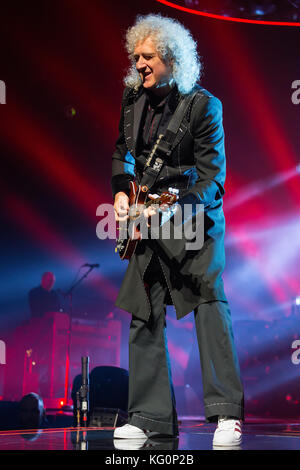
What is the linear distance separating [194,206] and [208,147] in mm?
280

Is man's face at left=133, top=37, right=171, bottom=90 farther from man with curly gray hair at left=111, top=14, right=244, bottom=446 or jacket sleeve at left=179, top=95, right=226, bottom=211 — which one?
jacket sleeve at left=179, top=95, right=226, bottom=211

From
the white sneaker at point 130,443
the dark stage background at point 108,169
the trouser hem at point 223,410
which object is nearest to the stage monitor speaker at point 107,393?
the dark stage background at point 108,169

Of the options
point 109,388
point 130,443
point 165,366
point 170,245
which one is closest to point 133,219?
point 170,245

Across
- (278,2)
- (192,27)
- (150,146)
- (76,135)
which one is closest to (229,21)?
(192,27)

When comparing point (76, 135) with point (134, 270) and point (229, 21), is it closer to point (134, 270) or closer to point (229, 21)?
point (229, 21)

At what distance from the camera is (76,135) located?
8047 mm

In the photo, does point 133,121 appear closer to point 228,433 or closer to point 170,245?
point 170,245

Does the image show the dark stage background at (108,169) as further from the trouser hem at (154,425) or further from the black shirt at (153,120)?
the black shirt at (153,120)

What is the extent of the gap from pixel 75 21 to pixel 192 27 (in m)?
1.51

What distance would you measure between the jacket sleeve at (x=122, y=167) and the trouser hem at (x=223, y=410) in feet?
3.37

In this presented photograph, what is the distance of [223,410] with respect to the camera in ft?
6.36

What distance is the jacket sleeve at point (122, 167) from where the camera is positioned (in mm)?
2491

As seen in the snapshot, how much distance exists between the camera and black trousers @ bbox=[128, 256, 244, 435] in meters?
1.99

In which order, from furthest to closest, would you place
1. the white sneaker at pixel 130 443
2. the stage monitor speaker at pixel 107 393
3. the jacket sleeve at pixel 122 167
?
the stage monitor speaker at pixel 107 393, the jacket sleeve at pixel 122 167, the white sneaker at pixel 130 443
